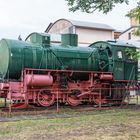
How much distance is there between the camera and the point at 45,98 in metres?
18.0

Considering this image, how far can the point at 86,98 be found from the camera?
1981 cm

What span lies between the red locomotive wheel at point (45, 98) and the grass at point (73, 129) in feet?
13.2

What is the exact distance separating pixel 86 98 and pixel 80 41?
34.8 m

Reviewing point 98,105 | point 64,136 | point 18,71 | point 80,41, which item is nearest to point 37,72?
point 18,71

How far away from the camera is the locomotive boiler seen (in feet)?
57.6

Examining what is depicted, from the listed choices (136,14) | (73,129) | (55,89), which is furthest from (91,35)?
(73,129)

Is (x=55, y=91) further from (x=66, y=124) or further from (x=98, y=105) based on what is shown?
(x=66, y=124)

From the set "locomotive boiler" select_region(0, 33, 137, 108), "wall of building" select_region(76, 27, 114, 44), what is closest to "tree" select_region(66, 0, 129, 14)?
"locomotive boiler" select_region(0, 33, 137, 108)

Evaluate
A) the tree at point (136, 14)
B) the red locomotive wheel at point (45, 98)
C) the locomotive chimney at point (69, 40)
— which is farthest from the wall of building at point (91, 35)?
the tree at point (136, 14)

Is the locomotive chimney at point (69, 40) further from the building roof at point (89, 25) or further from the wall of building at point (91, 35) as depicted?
the building roof at point (89, 25)

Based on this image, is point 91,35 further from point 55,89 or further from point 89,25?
point 55,89

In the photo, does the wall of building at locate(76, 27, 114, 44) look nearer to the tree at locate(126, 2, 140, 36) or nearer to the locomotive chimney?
the locomotive chimney

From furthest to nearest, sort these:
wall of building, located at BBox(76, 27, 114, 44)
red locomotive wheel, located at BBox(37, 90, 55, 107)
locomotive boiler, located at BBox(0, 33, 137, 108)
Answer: wall of building, located at BBox(76, 27, 114, 44) → red locomotive wheel, located at BBox(37, 90, 55, 107) → locomotive boiler, located at BBox(0, 33, 137, 108)

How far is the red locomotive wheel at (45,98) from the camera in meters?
17.9
